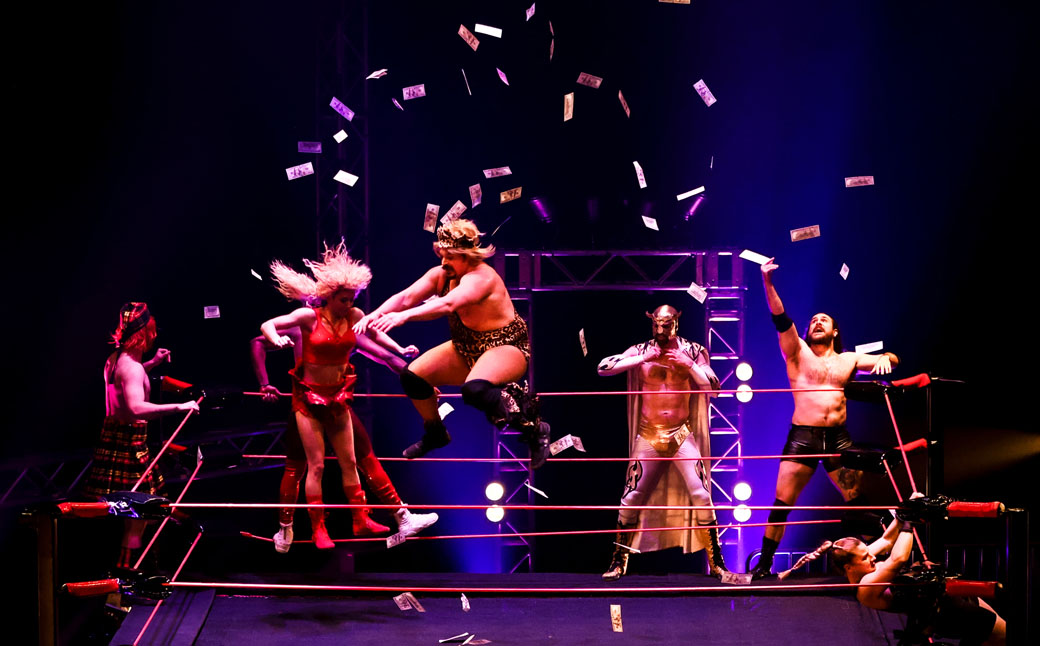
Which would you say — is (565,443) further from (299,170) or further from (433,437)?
(299,170)

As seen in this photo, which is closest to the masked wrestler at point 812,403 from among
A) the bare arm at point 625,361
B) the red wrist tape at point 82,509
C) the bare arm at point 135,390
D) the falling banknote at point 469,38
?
the bare arm at point 625,361

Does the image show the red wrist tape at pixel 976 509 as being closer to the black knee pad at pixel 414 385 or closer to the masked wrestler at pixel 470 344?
the masked wrestler at pixel 470 344

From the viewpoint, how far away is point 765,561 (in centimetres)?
484

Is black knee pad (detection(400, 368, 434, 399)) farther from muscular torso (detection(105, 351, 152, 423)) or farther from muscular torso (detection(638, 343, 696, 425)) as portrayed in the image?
muscular torso (detection(638, 343, 696, 425))

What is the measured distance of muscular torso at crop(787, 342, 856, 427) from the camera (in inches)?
193

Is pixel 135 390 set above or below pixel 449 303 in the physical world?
below

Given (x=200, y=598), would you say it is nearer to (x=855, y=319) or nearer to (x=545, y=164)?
(x=545, y=164)

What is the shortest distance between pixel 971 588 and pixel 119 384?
3.93m

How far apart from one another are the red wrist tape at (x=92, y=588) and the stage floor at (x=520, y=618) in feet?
4.92

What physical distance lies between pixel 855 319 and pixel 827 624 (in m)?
3.10

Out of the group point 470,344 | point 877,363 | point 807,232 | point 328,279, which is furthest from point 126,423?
point 807,232

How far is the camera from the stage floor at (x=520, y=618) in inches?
156

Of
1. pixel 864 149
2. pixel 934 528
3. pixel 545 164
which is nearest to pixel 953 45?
pixel 864 149

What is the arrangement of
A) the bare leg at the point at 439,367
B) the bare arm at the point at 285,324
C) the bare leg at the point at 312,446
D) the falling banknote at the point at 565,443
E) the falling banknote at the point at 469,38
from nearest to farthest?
the bare leg at the point at 439,367
the bare arm at the point at 285,324
the bare leg at the point at 312,446
the falling banknote at the point at 565,443
the falling banknote at the point at 469,38
